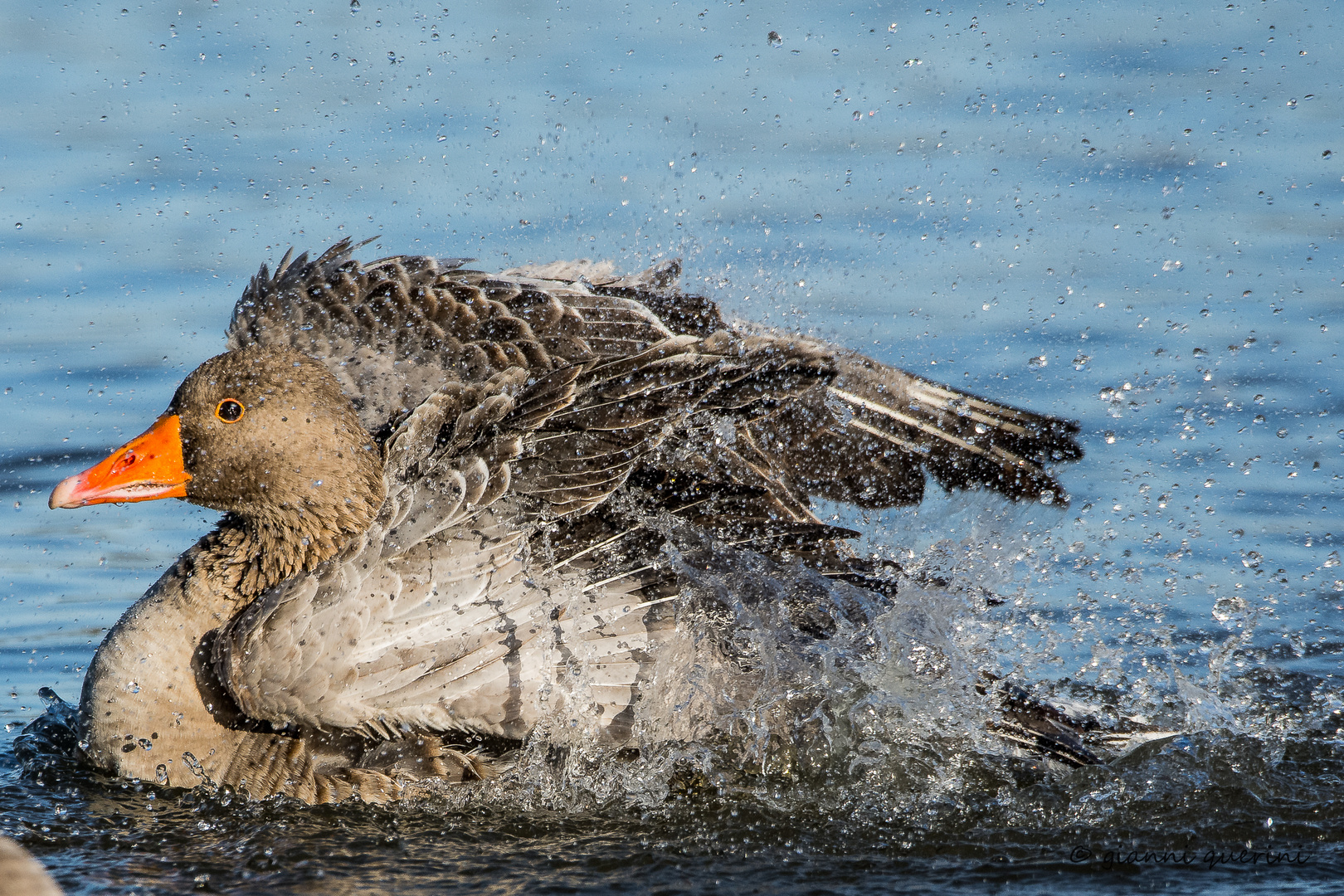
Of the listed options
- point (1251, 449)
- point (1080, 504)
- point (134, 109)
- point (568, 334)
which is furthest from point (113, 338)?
point (1251, 449)

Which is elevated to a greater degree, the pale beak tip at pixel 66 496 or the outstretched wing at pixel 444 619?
the pale beak tip at pixel 66 496

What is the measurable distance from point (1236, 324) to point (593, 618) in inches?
227

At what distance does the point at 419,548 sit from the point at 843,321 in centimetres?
461

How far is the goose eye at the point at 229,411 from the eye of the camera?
4820 millimetres

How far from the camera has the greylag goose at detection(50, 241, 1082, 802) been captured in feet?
14.3

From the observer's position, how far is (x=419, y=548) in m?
4.41

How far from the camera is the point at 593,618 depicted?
4.57 meters

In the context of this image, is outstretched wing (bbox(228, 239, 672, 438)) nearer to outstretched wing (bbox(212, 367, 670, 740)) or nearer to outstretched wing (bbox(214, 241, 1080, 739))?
outstretched wing (bbox(214, 241, 1080, 739))

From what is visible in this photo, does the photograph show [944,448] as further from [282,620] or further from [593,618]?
[282,620]

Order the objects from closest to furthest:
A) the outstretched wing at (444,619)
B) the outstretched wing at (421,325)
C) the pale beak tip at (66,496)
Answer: the outstretched wing at (444,619) → the pale beak tip at (66,496) → the outstretched wing at (421,325)

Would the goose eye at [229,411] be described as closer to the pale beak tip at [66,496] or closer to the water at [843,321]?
the pale beak tip at [66,496]

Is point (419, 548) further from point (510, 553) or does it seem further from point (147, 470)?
point (147, 470)

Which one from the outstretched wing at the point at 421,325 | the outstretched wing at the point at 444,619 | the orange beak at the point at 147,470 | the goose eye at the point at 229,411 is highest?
the outstretched wing at the point at 421,325

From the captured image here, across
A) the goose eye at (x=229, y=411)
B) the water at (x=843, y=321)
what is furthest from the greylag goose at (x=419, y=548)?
the water at (x=843, y=321)
